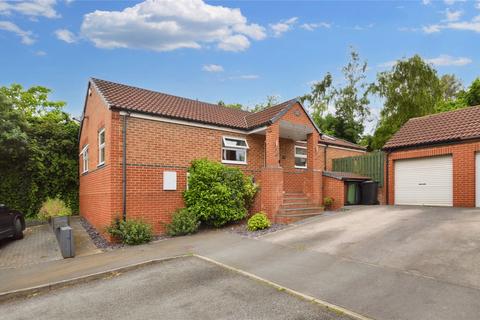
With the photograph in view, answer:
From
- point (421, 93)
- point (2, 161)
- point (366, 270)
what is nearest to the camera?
point (366, 270)

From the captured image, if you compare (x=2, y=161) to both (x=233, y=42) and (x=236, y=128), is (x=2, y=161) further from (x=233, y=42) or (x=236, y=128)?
(x=233, y=42)

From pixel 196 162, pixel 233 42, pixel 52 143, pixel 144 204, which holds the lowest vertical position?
pixel 144 204

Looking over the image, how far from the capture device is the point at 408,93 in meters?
23.6

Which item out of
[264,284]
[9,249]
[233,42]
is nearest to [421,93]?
[233,42]

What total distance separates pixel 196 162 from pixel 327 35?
7694 millimetres

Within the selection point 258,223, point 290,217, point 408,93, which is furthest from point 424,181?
point 408,93

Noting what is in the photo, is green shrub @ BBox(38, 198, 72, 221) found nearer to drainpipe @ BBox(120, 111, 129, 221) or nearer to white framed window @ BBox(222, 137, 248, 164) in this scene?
drainpipe @ BBox(120, 111, 129, 221)

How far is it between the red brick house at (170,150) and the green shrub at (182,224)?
440mm

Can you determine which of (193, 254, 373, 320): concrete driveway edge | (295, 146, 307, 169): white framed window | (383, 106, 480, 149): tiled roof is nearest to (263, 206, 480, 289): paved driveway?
(193, 254, 373, 320): concrete driveway edge

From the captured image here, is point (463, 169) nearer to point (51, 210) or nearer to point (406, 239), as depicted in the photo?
point (406, 239)

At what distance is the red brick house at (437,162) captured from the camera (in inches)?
449

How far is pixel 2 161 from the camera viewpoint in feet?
48.8

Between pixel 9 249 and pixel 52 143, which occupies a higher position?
pixel 52 143

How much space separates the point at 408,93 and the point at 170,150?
846 inches
